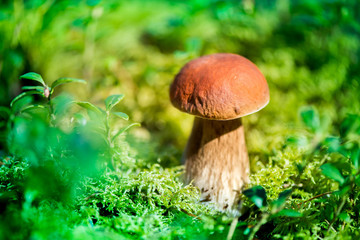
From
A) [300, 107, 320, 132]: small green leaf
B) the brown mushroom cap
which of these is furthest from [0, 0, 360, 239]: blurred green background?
the brown mushroom cap

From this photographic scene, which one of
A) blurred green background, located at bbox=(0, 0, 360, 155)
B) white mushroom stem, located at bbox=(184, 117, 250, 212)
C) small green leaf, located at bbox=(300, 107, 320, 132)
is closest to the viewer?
small green leaf, located at bbox=(300, 107, 320, 132)

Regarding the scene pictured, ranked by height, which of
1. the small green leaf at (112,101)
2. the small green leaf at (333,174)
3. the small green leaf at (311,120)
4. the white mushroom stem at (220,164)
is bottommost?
the white mushroom stem at (220,164)

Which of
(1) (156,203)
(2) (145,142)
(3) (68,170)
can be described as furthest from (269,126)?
(3) (68,170)

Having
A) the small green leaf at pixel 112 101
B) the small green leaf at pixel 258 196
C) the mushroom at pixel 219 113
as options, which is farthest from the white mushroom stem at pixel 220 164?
the small green leaf at pixel 112 101

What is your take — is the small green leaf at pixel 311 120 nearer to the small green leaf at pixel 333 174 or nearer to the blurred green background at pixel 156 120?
the blurred green background at pixel 156 120

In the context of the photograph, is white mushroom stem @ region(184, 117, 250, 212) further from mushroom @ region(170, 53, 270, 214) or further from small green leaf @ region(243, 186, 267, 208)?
small green leaf @ region(243, 186, 267, 208)

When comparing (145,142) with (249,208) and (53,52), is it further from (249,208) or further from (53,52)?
(53,52)

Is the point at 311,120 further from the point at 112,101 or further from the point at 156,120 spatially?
the point at 156,120
